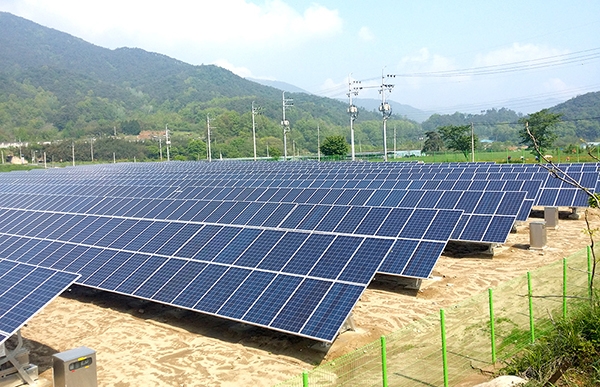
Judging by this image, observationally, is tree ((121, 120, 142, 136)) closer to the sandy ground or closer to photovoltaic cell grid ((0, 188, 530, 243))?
photovoltaic cell grid ((0, 188, 530, 243))

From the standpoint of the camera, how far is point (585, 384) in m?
7.91

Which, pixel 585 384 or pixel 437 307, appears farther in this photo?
pixel 437 307

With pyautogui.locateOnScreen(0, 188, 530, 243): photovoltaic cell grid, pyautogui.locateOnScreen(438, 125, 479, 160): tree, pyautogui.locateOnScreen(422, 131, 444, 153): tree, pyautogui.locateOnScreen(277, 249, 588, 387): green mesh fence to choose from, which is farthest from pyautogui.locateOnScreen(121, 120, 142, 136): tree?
pyautogui.locateOnScreen(277, 249, 588, 387): green mesh fence

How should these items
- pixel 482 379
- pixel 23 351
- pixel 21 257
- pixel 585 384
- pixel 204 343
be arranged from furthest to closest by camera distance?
pixel 21 257 → pixel 204 343 → pixel 23 351 → pixel 482 379 → pixel 585 384

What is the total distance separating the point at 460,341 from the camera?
11.0 meters

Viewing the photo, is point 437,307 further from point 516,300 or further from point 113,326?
point 113,326

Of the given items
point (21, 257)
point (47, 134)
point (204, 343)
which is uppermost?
point (47, 134)

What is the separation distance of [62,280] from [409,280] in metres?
9.26

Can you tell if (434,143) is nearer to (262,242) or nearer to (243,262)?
(262,242)

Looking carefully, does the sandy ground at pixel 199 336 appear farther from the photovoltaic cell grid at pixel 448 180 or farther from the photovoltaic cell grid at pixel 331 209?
the photovoltaic cell grid at pixel 448 180

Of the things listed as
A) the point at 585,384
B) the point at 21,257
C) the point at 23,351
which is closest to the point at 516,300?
the point at 585,384

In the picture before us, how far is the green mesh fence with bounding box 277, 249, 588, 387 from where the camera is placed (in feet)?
31.3

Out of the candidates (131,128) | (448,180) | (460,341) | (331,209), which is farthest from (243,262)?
(131,128)

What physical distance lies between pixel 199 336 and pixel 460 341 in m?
5.86
